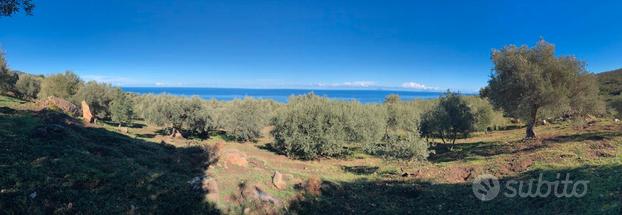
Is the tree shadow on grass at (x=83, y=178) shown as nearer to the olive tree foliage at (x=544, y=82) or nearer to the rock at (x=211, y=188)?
the rock at (x=211, y=188)

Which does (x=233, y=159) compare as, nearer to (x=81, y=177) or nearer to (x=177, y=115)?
(x=81, y=177)

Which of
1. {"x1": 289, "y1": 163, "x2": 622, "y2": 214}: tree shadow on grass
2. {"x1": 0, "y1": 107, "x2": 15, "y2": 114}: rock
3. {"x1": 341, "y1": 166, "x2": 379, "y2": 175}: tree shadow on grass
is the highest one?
{"x1": 0, "y1": 107, "x2": 15, "y2": 114}: rock

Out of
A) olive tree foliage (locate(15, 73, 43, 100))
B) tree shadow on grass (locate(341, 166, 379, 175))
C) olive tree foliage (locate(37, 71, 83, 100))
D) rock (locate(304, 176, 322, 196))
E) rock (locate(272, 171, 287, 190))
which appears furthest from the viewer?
olive tree foliage (locate(15, 73, 43, 100))

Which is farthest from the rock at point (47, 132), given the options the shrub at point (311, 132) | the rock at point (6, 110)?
the shrub at point (311, 132)

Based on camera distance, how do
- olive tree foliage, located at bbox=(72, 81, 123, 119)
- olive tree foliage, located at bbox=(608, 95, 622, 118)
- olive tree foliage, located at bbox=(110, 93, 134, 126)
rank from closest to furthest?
olive tree foliage, located at bbox=(608, 95, 622, 118)
olive tree foliage, located at bbox=(110, 93, 134, 126)
olive tree foliage, located at bbox=(72, 81, 123, 119)

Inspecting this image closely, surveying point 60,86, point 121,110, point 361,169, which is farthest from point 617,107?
point 60,86

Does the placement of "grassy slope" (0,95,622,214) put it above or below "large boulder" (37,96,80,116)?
below

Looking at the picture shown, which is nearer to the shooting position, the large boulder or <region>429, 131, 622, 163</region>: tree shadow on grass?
<region>429, 131, 622, 163</region>: tree shadow on grass

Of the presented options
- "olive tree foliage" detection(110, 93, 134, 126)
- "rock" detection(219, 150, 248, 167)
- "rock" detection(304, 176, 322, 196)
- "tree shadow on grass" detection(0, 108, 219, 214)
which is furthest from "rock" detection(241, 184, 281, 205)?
"olive tree foliage" detection(110, 93, 134, 126)

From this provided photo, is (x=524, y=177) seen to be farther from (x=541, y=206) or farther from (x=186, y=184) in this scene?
(x=186, y=184)

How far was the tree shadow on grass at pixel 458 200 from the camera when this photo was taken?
550 inches

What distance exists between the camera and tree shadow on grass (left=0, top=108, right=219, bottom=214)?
1190 centimetres

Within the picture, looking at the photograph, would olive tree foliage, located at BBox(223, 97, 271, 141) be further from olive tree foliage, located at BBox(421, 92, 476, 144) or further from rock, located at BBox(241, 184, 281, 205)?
rock, located at BBox(241, 184, 281, 205)

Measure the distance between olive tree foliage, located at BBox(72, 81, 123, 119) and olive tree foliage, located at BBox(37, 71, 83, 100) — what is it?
778 cm
